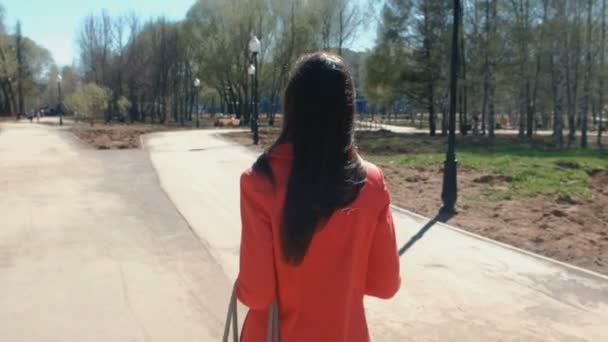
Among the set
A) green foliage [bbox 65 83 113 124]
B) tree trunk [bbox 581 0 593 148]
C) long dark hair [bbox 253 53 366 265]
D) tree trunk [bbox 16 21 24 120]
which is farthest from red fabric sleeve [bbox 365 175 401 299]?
tree trunk [bbox 16 21 24 120]

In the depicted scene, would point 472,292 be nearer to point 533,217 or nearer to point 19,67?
point 533,217

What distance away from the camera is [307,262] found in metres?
1.65

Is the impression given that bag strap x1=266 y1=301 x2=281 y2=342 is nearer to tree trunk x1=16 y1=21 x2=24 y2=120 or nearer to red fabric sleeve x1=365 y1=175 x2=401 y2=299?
red fabric sleeve x1=365 y1=175 x2=401 y2=299

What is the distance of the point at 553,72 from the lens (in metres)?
30.2

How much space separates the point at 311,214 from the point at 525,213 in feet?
28.6

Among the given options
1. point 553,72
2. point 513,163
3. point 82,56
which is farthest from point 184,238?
point 82,56

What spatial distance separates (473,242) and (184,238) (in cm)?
387

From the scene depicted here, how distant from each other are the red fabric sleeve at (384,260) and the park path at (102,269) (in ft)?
10.0

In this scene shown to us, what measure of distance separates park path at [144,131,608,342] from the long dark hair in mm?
3213

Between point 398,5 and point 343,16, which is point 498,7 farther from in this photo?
point 343,16

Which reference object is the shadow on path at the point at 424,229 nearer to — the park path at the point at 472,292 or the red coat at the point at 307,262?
the park path at the point at 472,292

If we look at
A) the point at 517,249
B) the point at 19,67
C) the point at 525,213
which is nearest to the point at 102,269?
the point at 517,249

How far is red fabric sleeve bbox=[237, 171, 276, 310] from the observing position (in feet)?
5.29

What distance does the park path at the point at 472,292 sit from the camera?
15.6ft
